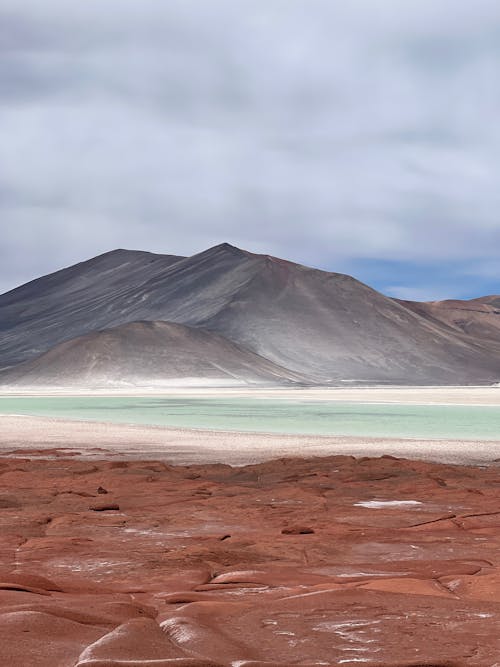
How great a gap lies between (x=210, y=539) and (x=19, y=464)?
9287 mm

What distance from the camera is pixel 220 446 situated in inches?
875

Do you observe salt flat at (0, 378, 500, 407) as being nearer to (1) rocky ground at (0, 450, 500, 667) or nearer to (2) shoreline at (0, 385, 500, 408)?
(2) shoreline at (0, 385, 500, 408)

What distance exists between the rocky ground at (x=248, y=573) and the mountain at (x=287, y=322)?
13209 cm

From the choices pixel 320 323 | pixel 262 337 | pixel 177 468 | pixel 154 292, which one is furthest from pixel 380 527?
pixel 154 292

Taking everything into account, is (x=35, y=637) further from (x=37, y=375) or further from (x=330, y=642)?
(x=37, y=375)

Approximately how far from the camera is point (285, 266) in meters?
196

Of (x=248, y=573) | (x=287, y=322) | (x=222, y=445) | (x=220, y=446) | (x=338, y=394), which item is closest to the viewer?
(x=248, y=573)

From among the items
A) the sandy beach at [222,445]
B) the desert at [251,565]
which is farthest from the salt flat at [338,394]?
the desert at [251,565]

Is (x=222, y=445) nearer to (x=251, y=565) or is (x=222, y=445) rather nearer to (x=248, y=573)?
(x=251, y=565)

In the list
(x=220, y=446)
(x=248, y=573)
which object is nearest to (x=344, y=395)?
(x=220, y=446)

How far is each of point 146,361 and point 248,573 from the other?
5038 inches

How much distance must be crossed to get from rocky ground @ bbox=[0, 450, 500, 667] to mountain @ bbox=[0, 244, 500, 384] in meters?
132

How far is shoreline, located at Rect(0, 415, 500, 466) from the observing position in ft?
63.8

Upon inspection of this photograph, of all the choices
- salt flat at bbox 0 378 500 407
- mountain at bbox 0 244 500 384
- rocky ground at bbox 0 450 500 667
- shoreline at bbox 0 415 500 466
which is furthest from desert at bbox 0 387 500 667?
mountain at bbox 0 244 500 384
